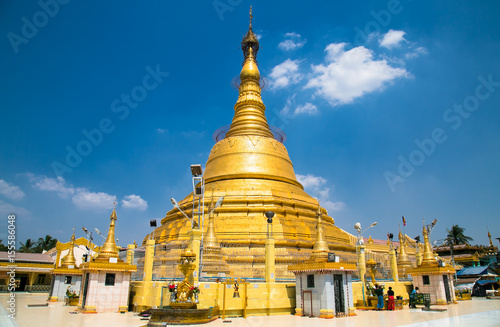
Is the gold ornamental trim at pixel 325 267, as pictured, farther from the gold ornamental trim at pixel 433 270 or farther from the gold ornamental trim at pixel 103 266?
the gold ornamental trim at pixel 103 266

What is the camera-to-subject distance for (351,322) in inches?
558

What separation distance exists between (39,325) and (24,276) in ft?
118

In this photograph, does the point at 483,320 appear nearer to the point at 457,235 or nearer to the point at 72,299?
the point at 72,299

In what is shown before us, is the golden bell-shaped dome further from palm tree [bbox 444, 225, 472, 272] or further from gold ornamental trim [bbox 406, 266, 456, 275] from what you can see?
palm tree [bbox 444, 225, 472, 272]

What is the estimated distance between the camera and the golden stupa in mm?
24422

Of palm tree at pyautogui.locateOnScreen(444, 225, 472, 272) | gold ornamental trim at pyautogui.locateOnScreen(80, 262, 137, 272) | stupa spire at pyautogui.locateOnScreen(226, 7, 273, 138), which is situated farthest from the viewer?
palm tree at pyautogui.locateOnScreen(444, 225, 472, 272)

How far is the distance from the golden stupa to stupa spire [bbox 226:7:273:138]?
11 cm

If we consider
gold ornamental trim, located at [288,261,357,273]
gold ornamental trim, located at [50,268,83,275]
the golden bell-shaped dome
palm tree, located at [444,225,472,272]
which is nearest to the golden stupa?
the golden bell-shaped dome

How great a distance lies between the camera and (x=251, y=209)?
2734 cm

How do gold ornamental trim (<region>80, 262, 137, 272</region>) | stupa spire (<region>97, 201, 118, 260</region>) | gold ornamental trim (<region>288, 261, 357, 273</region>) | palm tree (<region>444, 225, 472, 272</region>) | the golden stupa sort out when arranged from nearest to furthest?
gold ornamental trim (<region>288, 261, 357, 273</region>) → gold ornamental trim (<region>80, 262, 137, 272</region>) → stupa spire (<region>97, 201, 118, 260</region>) → the golden stupa → palm tree (<region>444, 225, 472, 272</region>)

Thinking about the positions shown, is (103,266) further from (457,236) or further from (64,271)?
(457,236)

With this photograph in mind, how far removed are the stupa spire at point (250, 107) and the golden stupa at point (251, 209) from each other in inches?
4.2

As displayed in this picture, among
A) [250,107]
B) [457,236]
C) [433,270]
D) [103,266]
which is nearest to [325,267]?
[433,270]

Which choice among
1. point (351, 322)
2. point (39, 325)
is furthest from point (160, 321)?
point (351, 322)
